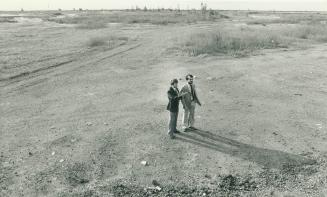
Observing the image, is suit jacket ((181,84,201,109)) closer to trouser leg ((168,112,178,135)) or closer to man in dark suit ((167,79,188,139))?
man in dark suit ((167,79,188,139))

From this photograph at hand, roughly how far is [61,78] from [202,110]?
897cm

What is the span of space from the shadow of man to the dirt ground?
1.1 inches

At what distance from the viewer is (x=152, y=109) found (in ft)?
48.2

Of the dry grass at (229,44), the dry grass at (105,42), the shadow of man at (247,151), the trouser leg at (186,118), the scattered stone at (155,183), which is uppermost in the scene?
the dry grass at (229,44)

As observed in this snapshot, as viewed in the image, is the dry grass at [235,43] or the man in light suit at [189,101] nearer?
the man in light suit at [189,101]

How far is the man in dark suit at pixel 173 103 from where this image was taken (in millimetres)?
11234

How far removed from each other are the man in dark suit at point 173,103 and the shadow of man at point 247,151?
359 millimetres

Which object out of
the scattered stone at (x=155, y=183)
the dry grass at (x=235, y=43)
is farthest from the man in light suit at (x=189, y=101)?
the dry grass at (x=235, y=43)

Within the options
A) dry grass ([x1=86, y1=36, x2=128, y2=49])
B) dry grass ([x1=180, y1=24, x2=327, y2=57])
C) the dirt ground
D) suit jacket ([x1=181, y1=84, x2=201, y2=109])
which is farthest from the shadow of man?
dry grass ([x1=86, y1=36, x2=128, y2=49])

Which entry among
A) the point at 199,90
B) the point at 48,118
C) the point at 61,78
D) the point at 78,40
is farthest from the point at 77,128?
the point at 78,40

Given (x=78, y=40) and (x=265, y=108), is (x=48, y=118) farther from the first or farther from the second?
(x=78, y=40)

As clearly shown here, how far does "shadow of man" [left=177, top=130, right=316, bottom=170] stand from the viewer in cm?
1034

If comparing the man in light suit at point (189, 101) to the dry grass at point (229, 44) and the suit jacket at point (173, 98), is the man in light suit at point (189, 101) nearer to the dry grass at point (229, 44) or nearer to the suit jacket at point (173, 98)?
the suit jacket at point (173, 98)

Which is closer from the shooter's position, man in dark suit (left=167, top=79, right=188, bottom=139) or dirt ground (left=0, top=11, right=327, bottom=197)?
dirt ground (left=0, top=11, right=327, bottom=197)
